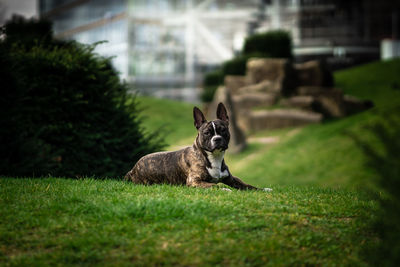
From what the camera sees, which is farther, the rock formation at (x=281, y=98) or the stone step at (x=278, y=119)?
the rock formation at (x=281, y=98)

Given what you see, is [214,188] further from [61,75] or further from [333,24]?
[333,24]

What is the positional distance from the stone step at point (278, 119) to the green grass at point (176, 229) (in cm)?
2589

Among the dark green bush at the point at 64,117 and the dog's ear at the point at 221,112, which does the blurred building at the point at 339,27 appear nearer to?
the dark green bush at the point at 64,117

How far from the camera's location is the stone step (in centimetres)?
3334

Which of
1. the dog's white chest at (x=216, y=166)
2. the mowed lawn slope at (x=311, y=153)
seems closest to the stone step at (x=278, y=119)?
the mowed lawn slope at (x=311, y=153)

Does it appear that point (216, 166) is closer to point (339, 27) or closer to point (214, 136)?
point (214, 136)

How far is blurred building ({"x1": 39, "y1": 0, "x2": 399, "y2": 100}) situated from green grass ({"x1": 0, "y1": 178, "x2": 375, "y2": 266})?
190ft

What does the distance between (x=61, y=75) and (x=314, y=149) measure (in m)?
17.9

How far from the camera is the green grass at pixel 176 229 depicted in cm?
554

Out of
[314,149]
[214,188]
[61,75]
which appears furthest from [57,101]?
[314,149]

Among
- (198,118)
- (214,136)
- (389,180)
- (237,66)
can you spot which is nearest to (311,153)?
(198,118)

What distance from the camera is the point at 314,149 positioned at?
27766mm

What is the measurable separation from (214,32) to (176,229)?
→ 214 feet

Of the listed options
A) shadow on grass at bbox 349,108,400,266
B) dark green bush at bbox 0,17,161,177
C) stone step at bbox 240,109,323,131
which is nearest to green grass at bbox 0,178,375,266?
shadow on grass at bbox 349,108,400,266
